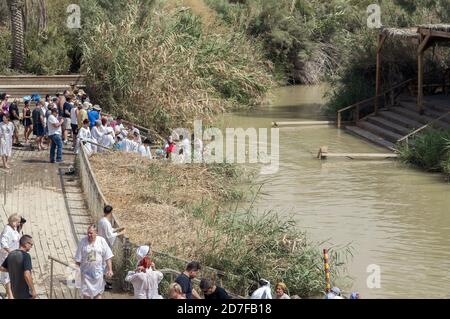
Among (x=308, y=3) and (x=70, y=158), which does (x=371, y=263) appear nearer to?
(x=70, y=158)

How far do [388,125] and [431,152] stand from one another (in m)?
5.71

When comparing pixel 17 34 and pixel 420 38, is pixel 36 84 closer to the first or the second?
pixel 17 34

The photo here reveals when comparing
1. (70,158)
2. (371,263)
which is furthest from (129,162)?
A: (371,263)

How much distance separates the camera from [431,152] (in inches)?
1081

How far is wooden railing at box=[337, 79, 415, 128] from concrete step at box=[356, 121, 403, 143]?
28.1 inches

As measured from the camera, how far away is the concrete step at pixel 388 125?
31.5 meters

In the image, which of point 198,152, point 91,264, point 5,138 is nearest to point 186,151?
point 198,152

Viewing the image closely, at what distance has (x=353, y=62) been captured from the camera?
1499 inches

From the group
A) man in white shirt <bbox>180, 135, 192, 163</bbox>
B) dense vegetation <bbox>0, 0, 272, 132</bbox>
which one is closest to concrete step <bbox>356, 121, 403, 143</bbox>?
dense vegetation <bbox>0, 0, 272, 132</bbox>

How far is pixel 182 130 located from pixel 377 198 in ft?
26.2

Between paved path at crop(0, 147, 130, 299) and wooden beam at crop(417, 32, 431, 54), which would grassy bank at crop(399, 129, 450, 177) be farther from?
paved path at crop(0, 147, 130, 299)

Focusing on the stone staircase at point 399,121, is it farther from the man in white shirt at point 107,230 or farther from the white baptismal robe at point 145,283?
the white baptismal robe at point 145,283

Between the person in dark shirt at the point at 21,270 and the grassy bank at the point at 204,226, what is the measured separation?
9.81ft

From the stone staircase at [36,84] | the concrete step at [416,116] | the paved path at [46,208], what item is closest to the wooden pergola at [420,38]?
the concrete step at [416,116]
